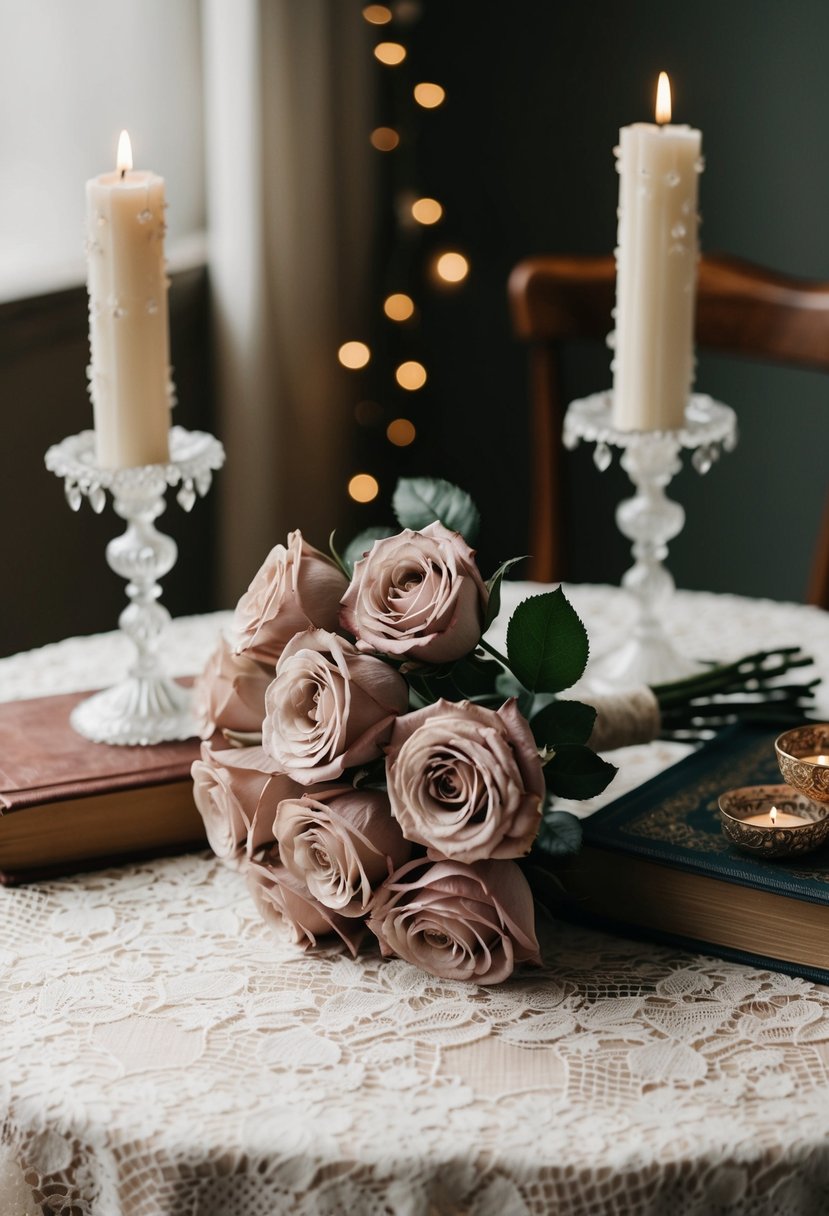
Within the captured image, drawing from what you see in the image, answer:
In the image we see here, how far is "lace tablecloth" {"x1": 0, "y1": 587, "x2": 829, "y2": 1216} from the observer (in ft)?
2.25

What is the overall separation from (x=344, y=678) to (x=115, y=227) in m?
0.41

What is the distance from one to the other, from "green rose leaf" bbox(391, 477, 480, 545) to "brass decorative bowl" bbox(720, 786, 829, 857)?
234 millimetres

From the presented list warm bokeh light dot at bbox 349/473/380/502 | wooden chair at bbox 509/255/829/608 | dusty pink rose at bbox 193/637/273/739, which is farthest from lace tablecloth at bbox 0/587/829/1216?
warm bokeh light dot at bbox 349/473/380/502

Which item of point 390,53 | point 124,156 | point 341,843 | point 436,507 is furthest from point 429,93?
point 341,843

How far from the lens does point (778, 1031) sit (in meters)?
0.80

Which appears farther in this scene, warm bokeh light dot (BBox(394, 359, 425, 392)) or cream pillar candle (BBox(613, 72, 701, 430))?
warm bokeh light dot (BBox(394, 359, 425, 392))

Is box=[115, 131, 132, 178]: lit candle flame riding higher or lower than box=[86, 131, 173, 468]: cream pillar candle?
higher

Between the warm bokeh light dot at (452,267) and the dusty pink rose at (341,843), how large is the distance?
2.21 m

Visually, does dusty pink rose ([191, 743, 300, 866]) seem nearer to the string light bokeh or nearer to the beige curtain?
the beige curtain

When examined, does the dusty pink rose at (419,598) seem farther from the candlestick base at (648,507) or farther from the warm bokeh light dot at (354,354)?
the warm bokeh light dot at (354,354)

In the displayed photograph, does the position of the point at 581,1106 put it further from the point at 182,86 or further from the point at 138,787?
the point at 182,86

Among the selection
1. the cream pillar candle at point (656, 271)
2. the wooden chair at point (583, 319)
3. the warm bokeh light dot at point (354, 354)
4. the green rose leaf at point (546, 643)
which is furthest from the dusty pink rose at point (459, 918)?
the warm bokeh light dot at point (354, 354)

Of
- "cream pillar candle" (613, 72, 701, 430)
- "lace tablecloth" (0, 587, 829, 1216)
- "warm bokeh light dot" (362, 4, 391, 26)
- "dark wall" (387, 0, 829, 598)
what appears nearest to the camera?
"lace tablecloth" (0, 587, 829, 1216)

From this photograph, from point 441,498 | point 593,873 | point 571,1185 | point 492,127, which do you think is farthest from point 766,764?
point 492,127
